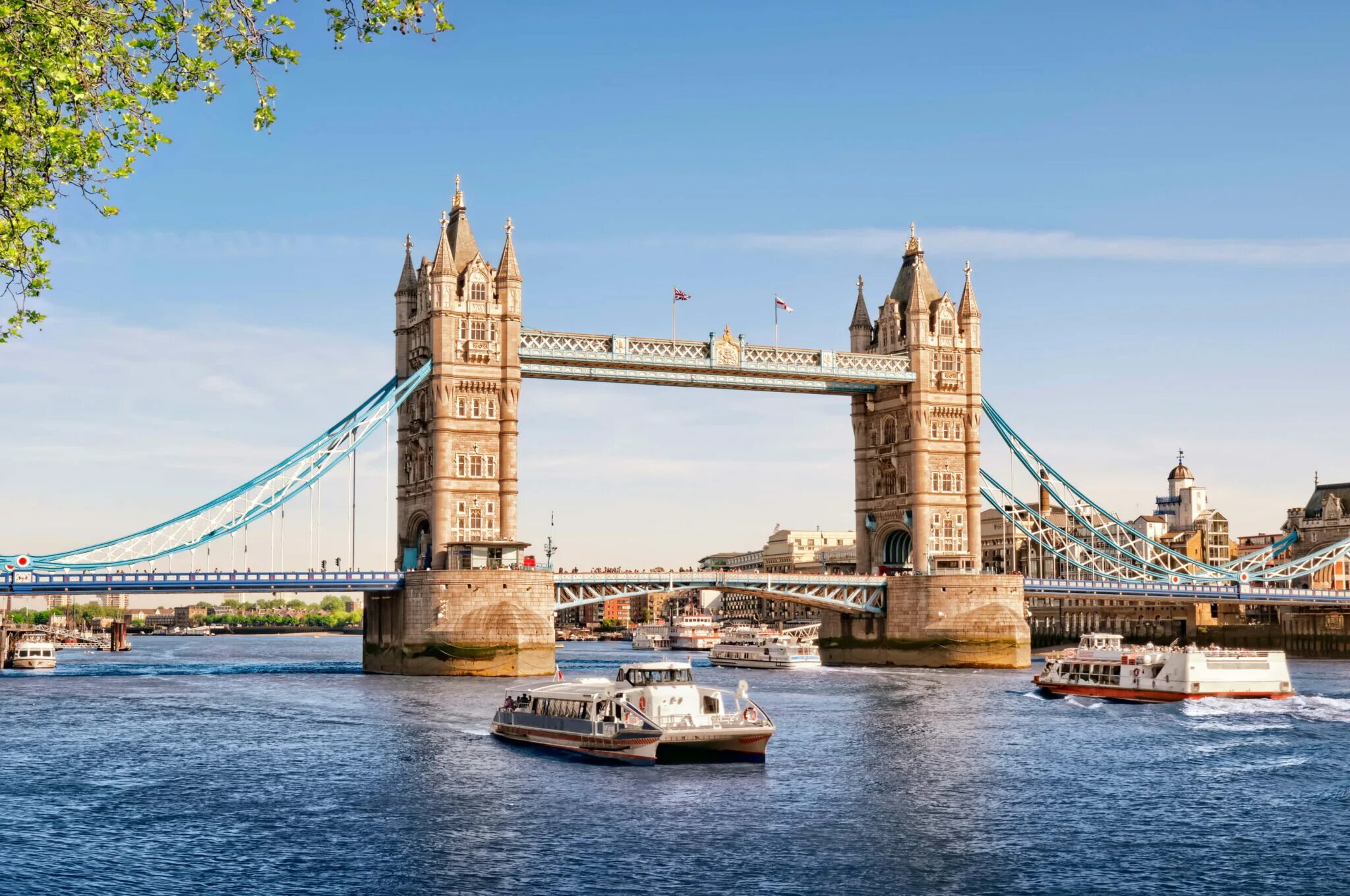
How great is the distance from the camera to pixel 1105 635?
9038 centimetres

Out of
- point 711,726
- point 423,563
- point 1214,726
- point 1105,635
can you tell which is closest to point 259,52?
point 711,726

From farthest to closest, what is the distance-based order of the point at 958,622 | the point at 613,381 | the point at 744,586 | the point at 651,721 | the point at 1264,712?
the point at 958,622 < the point at 744,586 < the point at 613,381 < the point at 1264,712 < the point at 651,721

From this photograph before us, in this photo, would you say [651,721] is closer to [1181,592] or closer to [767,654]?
[767,654]

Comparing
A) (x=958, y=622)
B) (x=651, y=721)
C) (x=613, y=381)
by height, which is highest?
(x=613, y=381)

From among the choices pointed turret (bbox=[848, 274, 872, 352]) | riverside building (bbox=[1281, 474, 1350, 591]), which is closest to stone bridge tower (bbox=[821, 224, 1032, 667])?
pointed turret (bbox=[848, 274, 872, 352])

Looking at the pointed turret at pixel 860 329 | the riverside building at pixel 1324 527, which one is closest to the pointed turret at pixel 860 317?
the pointed turret at pixel 860 329

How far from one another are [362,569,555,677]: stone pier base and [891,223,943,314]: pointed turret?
135 feet

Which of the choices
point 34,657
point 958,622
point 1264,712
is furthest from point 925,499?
point 34,657

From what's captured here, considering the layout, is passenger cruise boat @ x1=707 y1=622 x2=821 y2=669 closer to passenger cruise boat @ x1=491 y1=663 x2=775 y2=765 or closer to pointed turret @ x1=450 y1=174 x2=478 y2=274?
pointed turret @ x1=450 y1=174 x2=478 y2=274

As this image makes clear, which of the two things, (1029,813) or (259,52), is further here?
(1029,813)

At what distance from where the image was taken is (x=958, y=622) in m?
115

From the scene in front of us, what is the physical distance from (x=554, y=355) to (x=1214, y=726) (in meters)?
55.6

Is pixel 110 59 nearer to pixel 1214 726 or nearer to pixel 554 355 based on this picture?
pixel 1214 726

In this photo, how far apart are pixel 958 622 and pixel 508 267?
43272 mm
